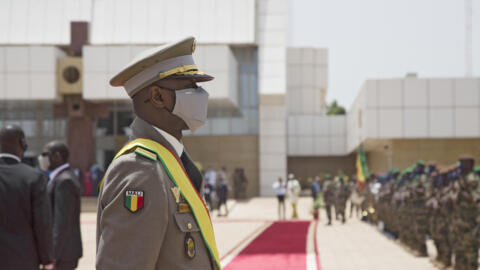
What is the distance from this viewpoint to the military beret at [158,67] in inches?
107

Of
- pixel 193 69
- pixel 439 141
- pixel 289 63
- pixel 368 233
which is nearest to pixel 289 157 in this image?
pixel 289 63

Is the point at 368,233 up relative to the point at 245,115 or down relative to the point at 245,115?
down

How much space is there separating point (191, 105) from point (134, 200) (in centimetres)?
52

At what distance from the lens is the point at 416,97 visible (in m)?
36.5

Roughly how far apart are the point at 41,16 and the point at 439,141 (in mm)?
25173

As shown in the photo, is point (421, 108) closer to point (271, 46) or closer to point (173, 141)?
point (271, 46)

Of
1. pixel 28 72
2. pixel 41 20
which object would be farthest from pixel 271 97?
pixel 41 20

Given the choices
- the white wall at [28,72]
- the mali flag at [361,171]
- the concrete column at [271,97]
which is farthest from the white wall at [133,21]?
the mali flag at [361,171]

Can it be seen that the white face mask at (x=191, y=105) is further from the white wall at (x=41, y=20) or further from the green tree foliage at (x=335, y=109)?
the green tree foliage at (x=335, y=109)

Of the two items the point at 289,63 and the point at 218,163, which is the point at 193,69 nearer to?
the point at 218,163

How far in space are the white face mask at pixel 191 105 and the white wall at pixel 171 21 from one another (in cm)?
3747

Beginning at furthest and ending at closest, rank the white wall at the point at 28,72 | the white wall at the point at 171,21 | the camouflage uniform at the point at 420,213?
1. the white wall at the point at 171,21
2. the white wall at the point at 28,72
3. the camouflage uniform at the point at 420,213

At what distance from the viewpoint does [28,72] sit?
35.9m

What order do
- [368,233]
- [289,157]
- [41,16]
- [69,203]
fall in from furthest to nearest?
[289,157]
[41,16]
[368,233]
[69,203]
